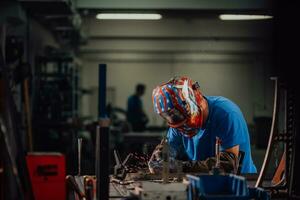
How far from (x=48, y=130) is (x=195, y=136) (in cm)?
453

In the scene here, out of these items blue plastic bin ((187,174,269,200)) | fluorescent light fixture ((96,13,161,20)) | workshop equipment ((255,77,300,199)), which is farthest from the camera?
fluorescent light fixture ((96,13,161,20))

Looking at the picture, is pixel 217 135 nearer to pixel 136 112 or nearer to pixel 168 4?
pixel 168 4

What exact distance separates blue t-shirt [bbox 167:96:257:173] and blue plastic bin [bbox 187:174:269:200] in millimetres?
1006

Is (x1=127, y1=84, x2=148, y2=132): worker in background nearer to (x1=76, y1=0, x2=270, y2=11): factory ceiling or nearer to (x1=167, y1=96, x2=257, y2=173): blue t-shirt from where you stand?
(x1=76, y1=0, x2=270, y2=11): factory ceiling

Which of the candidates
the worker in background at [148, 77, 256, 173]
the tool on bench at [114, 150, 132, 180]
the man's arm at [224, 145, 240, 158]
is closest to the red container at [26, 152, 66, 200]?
the tool on bench at [114, 150, 132, 180]

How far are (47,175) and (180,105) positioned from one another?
808 millimetres

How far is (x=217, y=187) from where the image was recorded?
208 cm

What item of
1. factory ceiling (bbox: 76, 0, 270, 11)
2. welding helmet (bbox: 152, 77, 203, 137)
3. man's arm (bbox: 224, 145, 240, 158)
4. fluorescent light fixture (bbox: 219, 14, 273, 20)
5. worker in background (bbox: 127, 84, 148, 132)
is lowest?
worker in background (bbox: 127, 84, 148, 132)

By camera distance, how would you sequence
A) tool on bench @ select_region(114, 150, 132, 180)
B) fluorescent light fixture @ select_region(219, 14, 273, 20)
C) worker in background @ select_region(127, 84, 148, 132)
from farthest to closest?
worker in background @ select_region(127, 84, 148, 132), fluorescent light fixture @ select_region(219, 14, 273, 20), tool on bench @ select_region(114, 150, 132, 180)

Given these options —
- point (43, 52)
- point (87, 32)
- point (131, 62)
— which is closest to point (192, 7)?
point (43, 52)

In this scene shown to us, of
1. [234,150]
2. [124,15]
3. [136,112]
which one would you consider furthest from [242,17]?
[234,150]

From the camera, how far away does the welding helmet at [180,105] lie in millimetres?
2973

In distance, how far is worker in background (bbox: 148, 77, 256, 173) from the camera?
113 inches

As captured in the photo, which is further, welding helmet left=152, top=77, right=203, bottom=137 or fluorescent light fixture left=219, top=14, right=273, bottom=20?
fluorescent light fixture left=219, top=14, right=273, bottom=20
